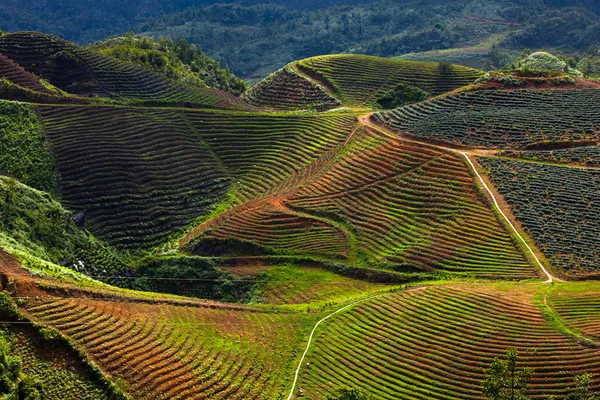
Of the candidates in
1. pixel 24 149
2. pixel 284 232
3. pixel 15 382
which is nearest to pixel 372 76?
pixel 284 232

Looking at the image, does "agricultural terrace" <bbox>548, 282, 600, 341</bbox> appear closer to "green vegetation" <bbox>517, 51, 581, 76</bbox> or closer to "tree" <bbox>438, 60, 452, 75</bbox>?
"tree" <bbox>438, 60, 452, 75</bbox>

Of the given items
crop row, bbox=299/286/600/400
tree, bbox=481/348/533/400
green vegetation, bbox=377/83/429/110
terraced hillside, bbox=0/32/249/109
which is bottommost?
crop row, bbox=299/286/600/400

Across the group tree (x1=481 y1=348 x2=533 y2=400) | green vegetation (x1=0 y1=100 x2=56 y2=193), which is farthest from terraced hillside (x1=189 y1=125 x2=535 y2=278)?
tree (x1=481 y1=348 x2=533 y2=400)

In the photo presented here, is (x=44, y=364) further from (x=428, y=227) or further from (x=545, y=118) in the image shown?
(x=545, y=118)

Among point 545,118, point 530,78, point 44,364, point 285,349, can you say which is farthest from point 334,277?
point 530,78

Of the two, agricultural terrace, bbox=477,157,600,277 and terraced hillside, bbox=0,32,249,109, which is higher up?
terraced hillside, bbox=0,32,249,109

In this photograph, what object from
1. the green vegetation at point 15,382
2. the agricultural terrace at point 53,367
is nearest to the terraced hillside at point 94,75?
the agricultural terrace at point 53,367
